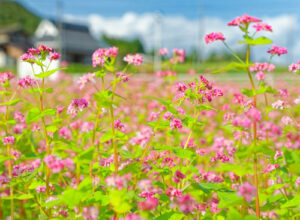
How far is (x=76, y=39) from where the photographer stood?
62344 millimetres

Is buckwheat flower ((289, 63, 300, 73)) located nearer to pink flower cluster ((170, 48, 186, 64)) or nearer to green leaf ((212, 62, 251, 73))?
green leaf ((212, 62, 251, 73))

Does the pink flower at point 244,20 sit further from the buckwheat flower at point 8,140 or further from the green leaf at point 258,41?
the buckwheat flower at point 8,140

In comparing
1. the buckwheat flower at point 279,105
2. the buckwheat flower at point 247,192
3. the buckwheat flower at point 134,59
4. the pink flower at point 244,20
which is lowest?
the buckwheat flower at point 247,192

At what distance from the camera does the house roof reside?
5628cm

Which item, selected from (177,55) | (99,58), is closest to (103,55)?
(99,58)

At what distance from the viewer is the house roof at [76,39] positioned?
185 ft

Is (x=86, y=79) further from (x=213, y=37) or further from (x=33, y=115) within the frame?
(x=213, y=37)

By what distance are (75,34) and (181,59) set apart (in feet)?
207

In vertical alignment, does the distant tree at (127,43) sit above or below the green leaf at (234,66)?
above

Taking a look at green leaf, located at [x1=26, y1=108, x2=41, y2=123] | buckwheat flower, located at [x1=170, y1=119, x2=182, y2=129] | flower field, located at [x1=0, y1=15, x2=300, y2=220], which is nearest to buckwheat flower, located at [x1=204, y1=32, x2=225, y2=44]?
flower field, located at [x1=0, y1=15, x2=300, y2=220]

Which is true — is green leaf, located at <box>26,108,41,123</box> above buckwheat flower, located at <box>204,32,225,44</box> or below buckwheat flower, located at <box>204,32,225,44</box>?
below

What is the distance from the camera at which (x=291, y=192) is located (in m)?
3.02

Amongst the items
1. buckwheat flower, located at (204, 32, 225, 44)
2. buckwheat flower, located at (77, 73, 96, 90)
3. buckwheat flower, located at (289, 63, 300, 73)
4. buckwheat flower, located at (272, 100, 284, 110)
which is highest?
buckwheat flower, located at (204, 32, 225, 44)

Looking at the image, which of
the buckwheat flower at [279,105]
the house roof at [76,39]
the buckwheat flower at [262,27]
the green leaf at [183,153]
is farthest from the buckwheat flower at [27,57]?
the house roof at [76,39]
